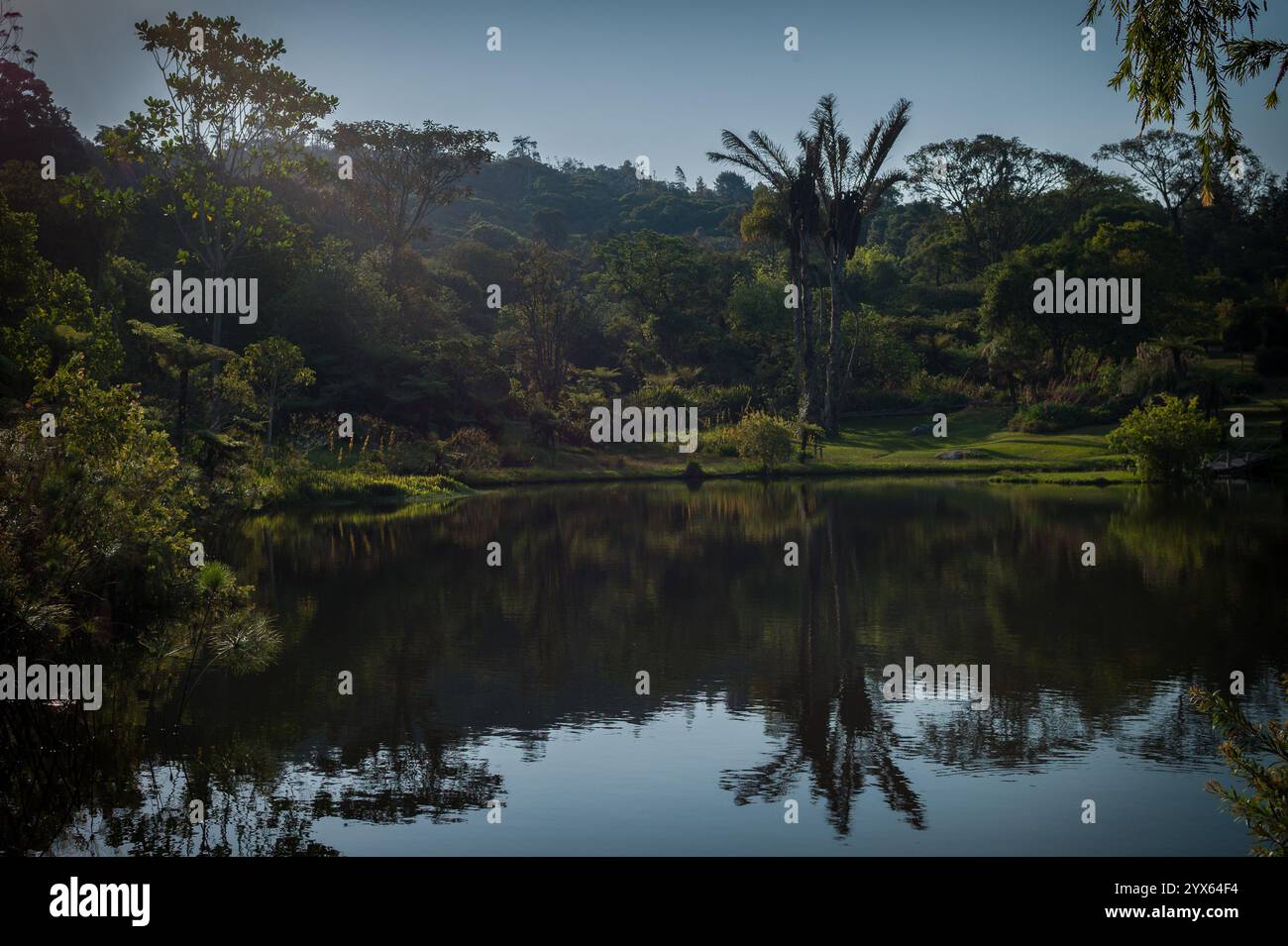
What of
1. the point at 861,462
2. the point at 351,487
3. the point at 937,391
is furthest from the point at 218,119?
the point at 937,391

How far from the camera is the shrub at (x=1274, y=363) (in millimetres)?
53844

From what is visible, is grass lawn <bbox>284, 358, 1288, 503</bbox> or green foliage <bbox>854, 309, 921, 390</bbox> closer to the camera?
grass lawn <bbox>284, 358, 1288, 503</bbox>

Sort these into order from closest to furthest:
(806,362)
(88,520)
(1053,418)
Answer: (88,520)
(1053,418)
(806,362)

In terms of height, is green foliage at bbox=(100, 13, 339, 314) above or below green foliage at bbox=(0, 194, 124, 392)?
above

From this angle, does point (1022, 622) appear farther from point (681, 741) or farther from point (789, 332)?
point (789, 332)

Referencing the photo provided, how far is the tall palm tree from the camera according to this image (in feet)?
163

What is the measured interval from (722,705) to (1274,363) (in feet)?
170

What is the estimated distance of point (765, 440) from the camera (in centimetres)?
4406

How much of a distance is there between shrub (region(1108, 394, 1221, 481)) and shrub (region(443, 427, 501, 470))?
22.5 meters

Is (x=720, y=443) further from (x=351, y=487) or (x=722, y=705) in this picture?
(x=722, y=705)

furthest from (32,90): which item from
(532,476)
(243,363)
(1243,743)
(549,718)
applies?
(1243,743)

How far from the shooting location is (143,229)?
48.3m

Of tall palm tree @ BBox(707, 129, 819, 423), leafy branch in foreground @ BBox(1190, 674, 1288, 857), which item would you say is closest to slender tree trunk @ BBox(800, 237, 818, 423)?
tall palm tree @ BBox(707, 129, 819, 423)

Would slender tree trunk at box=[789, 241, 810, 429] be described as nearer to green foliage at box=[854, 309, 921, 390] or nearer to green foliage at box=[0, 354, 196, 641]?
green foliage at box=[854, 309, 921, 390]
